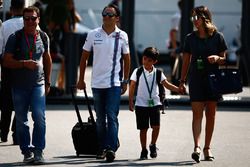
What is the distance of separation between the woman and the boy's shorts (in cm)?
45

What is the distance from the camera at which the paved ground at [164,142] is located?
13172 millimetres

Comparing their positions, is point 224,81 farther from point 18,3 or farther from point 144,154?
point 18,3

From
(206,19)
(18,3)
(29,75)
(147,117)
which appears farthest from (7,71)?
(206,19)

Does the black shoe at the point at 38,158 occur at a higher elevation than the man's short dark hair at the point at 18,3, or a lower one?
lower

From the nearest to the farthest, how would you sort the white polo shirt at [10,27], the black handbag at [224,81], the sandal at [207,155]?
the black handbag at [224,81] < the sandal at [207,155] < the white polo shirt at [10,27]

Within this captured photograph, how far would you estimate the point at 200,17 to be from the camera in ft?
43.7

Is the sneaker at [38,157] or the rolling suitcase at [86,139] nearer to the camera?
the sneaker at [38,157]

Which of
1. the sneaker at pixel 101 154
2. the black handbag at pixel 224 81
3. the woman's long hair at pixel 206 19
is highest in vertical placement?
the woman's long hair at pixel 206 19

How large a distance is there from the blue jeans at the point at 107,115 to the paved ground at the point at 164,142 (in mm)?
252

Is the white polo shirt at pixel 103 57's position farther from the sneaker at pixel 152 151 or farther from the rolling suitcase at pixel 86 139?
the sneaker at pixel 152 151

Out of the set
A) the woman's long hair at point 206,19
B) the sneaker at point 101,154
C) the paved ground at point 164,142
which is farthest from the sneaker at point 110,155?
the woman's long hair at point 206,19

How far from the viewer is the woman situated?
13.3 meters

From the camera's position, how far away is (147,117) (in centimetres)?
1363

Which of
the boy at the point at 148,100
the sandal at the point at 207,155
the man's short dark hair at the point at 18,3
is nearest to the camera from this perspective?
the sandal at the point at 207,155
